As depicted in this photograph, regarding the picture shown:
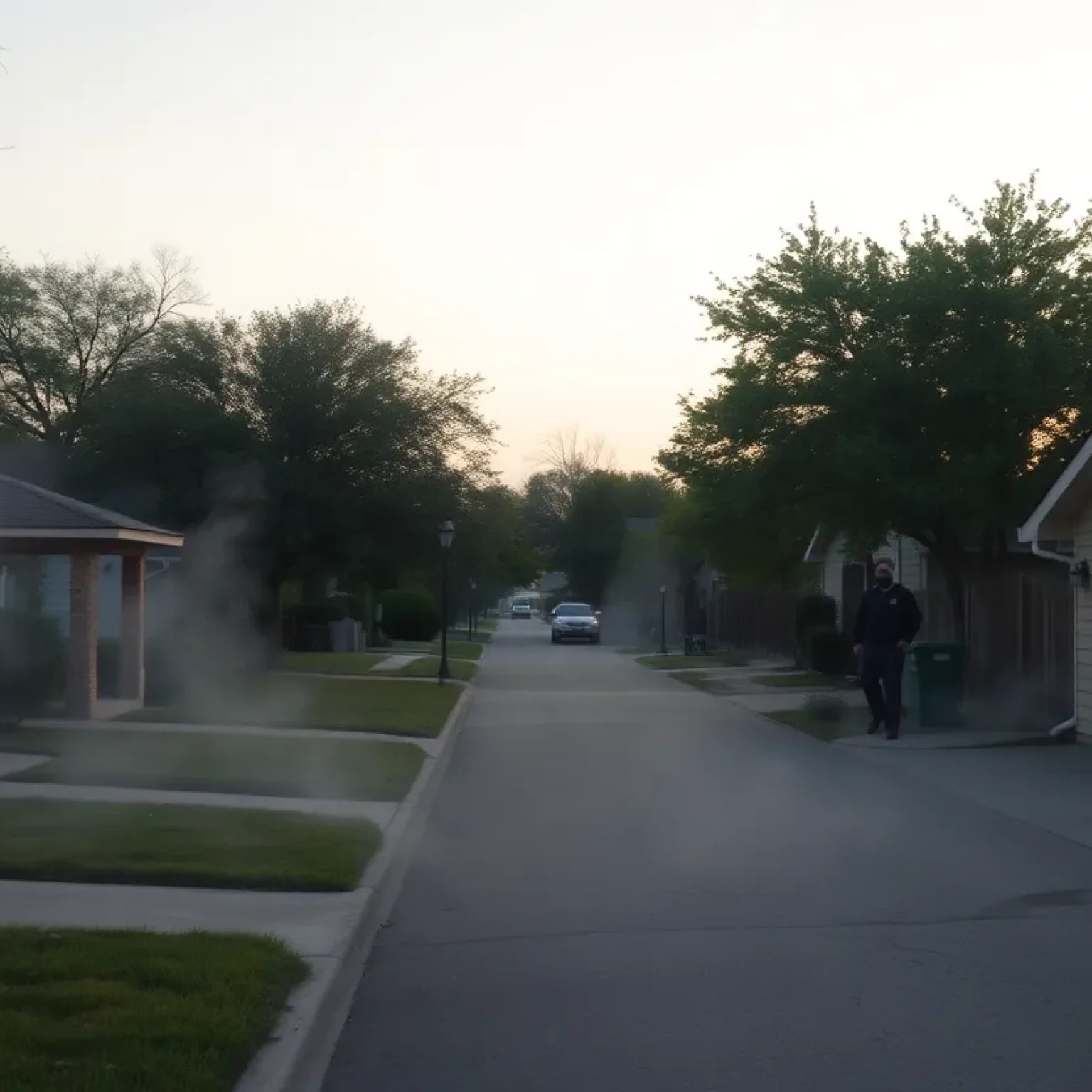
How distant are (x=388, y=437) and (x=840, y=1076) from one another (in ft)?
83.3

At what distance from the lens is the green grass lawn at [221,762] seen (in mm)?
13570

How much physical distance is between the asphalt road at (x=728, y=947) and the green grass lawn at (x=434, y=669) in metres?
18.8

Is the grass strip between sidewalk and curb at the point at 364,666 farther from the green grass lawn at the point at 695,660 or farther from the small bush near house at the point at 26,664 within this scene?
the small bush near house at the point at 26,664

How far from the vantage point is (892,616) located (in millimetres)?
17984

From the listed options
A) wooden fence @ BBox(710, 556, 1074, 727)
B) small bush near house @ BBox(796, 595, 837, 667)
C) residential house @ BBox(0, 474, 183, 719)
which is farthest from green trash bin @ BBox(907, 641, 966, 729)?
small bush near house @ BBox(796, 595, 837, 667)

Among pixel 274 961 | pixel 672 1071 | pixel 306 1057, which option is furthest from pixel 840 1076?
pixel 274 961

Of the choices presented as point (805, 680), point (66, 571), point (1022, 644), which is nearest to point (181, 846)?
point (1022, 644)

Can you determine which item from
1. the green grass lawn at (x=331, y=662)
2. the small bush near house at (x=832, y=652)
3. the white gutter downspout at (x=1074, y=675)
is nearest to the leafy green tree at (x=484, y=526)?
the green grass lawn at (x=331, y=662)

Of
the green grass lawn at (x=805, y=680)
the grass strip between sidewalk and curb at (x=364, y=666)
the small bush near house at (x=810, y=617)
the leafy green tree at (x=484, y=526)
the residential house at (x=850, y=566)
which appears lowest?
the green grass lawn at (x=805, y=680)

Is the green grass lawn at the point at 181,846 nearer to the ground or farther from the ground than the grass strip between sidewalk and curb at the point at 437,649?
farther from the ground

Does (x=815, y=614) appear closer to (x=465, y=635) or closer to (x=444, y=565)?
(x=444, y=565)

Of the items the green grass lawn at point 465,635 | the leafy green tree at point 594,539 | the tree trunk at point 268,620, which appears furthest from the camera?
the leafy green tree at point 594,539

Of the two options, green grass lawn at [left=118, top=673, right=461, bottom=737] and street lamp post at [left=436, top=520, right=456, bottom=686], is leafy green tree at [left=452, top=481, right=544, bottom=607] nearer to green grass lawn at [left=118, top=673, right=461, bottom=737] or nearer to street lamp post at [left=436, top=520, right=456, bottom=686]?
street lamp post at [left=436, top=520, right=456, bottom=686]

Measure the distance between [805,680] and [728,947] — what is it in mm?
23101
